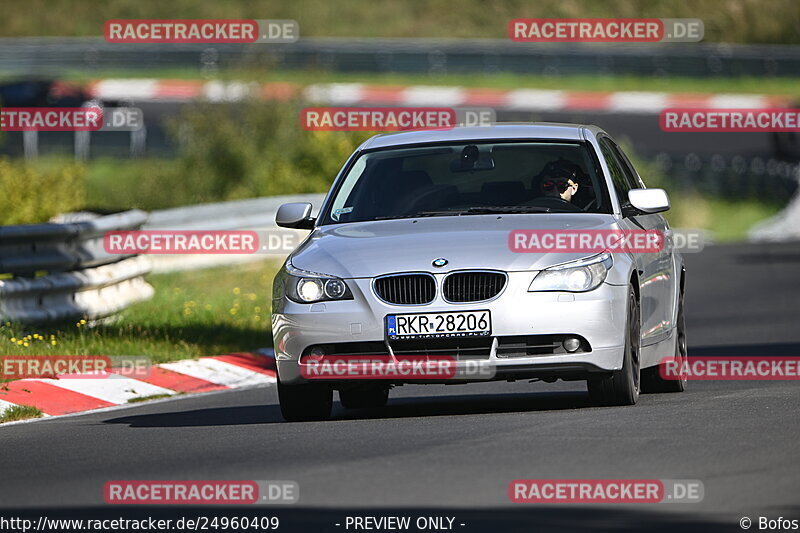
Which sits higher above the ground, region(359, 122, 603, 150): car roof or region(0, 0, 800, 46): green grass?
region(0, 0, 800, 46): green grass

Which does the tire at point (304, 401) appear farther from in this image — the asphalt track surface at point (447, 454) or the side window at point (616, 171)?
the side window at point (616, 171)

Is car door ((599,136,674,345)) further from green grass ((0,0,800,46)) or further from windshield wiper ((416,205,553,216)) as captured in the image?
green grass ((0,0,800,46))

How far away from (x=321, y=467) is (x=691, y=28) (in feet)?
150

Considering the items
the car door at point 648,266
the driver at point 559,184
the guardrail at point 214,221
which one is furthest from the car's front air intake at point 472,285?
the guardrail at point 214,221

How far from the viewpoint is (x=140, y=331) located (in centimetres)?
1531

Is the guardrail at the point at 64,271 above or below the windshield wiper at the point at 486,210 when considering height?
above

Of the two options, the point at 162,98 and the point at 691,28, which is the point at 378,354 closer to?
the point at 162,98

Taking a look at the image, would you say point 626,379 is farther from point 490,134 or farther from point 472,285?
point 490,134

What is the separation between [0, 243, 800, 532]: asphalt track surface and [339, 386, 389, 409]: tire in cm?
13

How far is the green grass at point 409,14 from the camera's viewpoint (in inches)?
2080

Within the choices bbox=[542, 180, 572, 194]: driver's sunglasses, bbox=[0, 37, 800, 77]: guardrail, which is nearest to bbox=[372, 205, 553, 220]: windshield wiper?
bbox=[542, 180, 572, 194]: driver's sunglasses

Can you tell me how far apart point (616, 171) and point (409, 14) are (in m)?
→ 43.9

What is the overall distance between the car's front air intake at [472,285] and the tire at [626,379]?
810 mm

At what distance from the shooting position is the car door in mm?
10719
